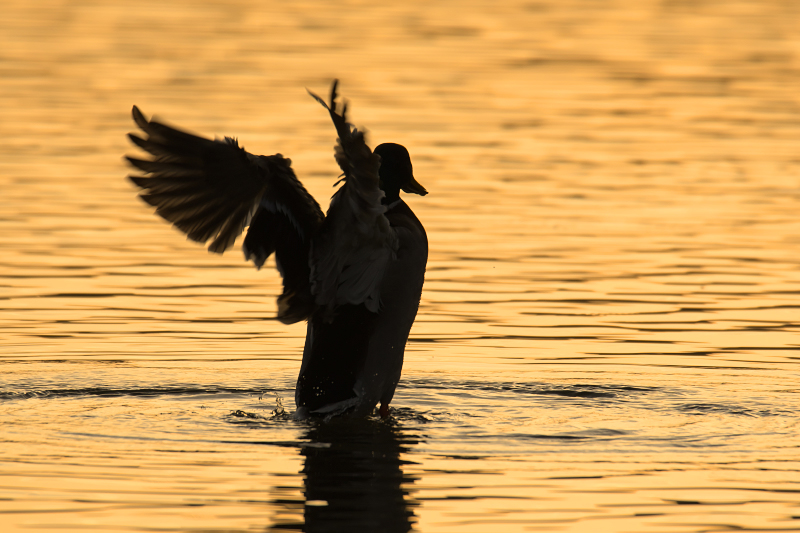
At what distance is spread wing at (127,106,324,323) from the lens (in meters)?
8.22

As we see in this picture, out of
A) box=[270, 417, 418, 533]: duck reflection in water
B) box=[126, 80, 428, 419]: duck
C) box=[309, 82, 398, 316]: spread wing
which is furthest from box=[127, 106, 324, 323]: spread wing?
box=[270, 417, 418, 533]: duck reflection in water

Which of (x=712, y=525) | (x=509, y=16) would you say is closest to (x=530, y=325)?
(x=712, y=525)

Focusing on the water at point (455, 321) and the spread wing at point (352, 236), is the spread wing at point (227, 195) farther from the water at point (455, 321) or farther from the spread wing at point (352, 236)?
the water at point (455, 321)

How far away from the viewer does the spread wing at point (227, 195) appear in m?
8.22

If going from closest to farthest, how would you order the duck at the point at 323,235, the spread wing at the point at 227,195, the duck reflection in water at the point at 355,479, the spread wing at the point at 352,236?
the duck reflection in water at the point at 355,479, the spread wing at the point at 352,236, the duck at the point at 323,235, the spread wing at the point at 227,195

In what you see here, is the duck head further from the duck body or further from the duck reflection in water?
the duck reflection in water

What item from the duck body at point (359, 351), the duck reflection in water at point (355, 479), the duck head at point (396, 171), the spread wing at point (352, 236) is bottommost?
the duck reflection in water at point (355, 479)

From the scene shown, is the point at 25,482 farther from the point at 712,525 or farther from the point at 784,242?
the point at 784,242

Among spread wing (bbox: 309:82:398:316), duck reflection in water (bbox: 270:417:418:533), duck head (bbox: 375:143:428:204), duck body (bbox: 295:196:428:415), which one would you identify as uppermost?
duck head (bbox: 375:143:428:204)

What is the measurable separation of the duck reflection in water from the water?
0.08ft

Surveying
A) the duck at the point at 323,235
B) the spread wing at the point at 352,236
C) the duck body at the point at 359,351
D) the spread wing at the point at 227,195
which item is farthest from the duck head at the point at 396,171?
the spread wing at the point at 227,195

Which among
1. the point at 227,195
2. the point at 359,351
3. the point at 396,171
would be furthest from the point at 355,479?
the point at 396,171

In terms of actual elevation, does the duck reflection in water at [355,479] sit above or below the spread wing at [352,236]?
below

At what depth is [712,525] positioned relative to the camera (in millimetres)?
7059
